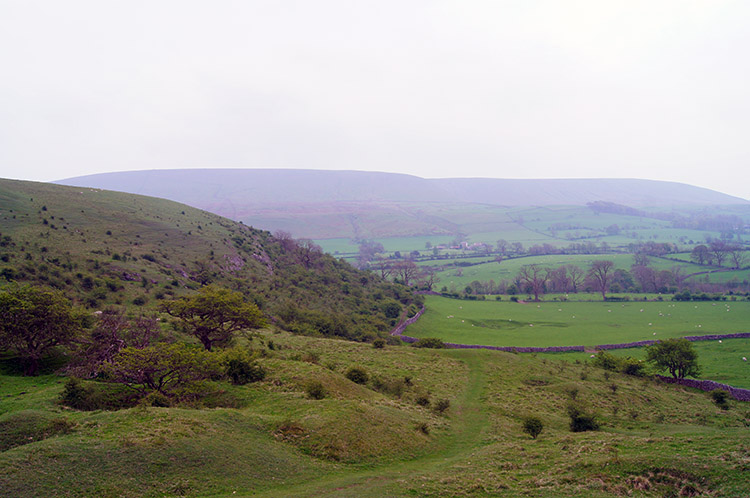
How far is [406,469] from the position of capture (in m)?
17.5

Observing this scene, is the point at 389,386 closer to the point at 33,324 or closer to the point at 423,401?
the point at 423,401

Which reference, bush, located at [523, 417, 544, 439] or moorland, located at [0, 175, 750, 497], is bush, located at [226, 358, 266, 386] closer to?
moorland, located at [0, 175, 750, 497]

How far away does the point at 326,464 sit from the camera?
1684cm

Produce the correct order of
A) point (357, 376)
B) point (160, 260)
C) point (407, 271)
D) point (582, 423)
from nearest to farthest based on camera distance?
1. point (582, 423)
2. point (357, 376)
3. point (160, 260)
4. point (407, 271)

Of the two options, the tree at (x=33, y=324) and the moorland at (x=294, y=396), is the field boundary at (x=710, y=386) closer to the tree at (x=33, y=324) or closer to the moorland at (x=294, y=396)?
the moorland at (x=294, y=396)

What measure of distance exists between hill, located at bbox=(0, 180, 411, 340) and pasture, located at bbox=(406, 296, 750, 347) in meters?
12.9

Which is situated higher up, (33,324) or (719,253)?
(719,253)

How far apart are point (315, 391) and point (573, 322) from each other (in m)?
65.0

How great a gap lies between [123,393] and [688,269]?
479 ft

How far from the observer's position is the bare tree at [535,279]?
323 feet

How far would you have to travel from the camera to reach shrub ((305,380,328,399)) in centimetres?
2344

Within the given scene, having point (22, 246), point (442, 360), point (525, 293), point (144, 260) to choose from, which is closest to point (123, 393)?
point (442, 360)

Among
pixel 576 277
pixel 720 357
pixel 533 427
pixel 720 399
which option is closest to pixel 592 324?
pixel 720 357

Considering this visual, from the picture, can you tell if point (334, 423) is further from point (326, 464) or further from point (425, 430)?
point (425, 430)
